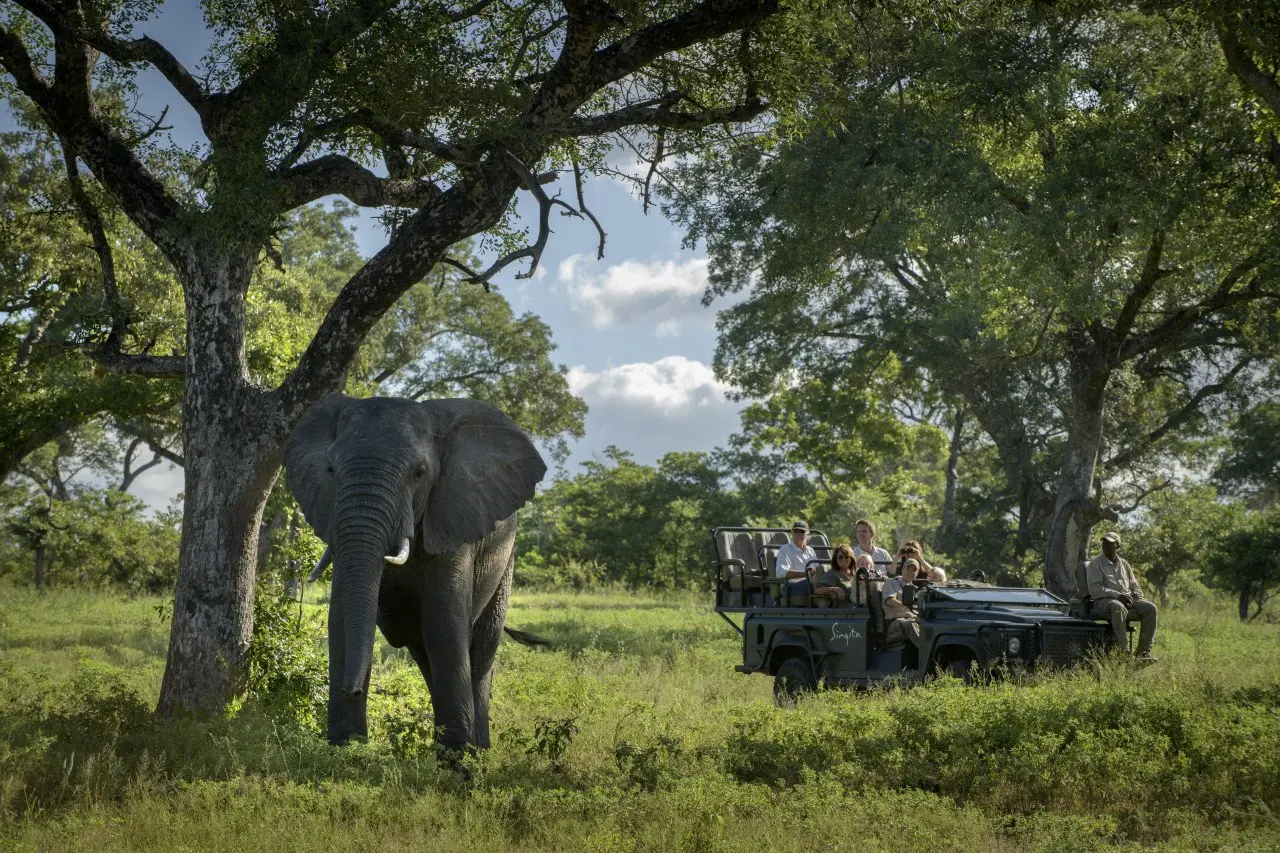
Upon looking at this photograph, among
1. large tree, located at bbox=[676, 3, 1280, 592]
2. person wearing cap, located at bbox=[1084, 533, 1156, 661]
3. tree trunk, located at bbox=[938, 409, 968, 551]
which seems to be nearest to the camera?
person wearing cap, located at bbox=[1084, 533, 1156, 661]

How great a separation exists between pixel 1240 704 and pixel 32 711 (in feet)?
33.9

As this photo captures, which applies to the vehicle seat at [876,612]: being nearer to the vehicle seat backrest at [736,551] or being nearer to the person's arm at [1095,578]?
the vehicle seat backrest at [736,551]

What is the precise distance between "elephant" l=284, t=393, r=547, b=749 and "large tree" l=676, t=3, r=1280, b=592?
6822 mm

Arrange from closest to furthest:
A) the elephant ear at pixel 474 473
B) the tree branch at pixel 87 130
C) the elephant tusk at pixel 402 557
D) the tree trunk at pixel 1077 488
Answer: the elephant tusk at pixel 402 557, the elephant ear at pixel 474 473, the tree branch at pixel 87 130, the tree trunk at pixel 1077 488

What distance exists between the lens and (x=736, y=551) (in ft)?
51.2

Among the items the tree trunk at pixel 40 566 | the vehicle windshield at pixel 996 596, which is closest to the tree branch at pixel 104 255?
the vehicle windshield at pixel 996 596

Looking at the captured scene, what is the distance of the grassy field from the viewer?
7438 mm

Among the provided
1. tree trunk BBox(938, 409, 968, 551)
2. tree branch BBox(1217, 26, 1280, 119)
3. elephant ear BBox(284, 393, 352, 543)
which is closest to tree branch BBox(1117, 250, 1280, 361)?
tree branch BBox(1217, 26, 1280, 119)

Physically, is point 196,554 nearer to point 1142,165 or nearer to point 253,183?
point 253,183

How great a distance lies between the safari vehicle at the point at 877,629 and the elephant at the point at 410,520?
14.3 ft

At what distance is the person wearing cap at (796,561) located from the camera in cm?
1435

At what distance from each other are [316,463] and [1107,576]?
29.1 feet

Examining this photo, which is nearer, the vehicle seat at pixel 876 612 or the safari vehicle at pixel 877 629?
the safari vehicle at pixel 877 629

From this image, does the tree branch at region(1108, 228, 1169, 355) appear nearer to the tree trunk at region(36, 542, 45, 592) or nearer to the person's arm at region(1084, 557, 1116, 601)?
the person's arm at region(1084, 557, 1116, 601)
